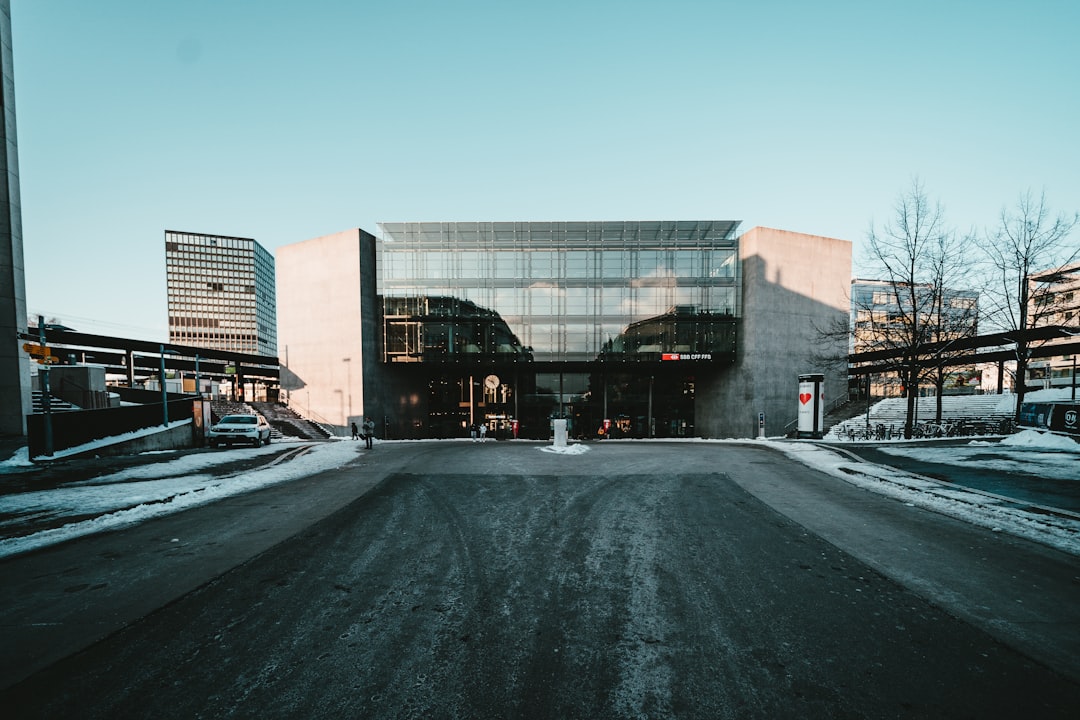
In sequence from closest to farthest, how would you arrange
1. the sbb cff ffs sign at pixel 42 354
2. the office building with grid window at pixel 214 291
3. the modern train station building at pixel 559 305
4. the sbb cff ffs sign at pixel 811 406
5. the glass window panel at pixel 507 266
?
1. the sbb cff ffs sign at pixel 42 354
2. the sbb cff ffs sign at pixel 811 406
3. the modern train station building at pixel 559 305
4. the glass window panel at pixel 507 266
5. the office building with grid window at pixel 214 291

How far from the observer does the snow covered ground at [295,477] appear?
6691mm

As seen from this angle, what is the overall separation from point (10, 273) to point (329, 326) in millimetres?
16276

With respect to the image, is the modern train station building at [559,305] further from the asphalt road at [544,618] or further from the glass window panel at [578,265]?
the asphalt road at [544,618]

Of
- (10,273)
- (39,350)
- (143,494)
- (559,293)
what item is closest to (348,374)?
(10,273)

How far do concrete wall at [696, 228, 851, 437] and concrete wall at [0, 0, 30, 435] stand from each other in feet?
147

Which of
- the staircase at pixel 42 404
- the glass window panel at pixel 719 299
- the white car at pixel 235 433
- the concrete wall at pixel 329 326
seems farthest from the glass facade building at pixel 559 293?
the staircase at pixel 42 404

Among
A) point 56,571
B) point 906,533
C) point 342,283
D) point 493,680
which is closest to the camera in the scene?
point 493,680

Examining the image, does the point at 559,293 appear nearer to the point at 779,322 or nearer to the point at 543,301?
the point at 543,301

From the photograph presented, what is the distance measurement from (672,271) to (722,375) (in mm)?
10012

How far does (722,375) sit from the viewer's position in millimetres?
34375

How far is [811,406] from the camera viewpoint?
2216cm

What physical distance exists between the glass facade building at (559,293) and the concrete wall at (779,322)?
58.2 inches

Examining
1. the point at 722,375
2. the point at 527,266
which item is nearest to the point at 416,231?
the point at 527,266

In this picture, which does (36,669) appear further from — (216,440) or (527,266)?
(527,266)
